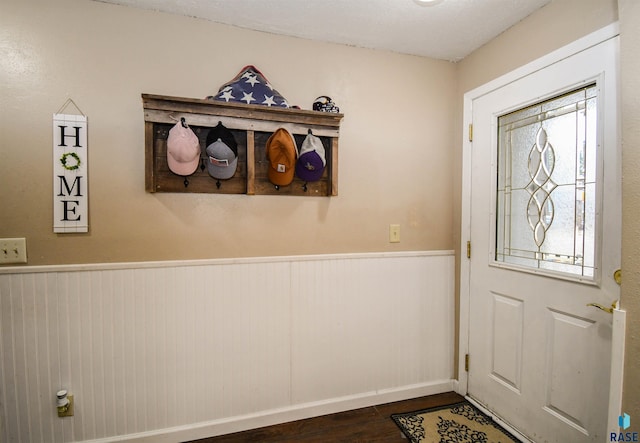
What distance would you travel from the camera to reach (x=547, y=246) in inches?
65.2

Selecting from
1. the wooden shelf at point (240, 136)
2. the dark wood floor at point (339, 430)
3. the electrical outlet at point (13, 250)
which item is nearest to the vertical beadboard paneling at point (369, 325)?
the dark wood floor at point (339, 430)

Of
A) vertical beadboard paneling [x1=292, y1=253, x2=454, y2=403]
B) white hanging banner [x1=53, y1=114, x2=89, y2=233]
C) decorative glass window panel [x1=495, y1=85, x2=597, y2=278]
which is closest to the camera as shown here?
decorative glass window panel [x1=495, y1=85, x2=597, y2=278]

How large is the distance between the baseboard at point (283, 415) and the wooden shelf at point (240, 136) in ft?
4.44

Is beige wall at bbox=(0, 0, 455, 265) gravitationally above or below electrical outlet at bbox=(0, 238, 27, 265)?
above

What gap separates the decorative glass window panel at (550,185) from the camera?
1.47m

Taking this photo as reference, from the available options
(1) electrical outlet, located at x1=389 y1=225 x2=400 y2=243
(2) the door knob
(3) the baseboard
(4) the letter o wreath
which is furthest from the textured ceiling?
(3) the baseboard

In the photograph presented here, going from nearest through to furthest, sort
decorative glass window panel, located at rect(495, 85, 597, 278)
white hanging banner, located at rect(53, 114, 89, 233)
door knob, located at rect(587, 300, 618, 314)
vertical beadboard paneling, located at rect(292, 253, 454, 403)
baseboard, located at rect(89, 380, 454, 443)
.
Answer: door knob, located at rect(587, 300, 618, 314), decorative glass window panel, located at rect(495, 85, 597, 278), white hanging banner, located at rect(53, 114, 89, 233), baseboard, located at rect(89, 380, 454, 443), vertical beadboard paneling, located at rect(292, 253, 454, 403)

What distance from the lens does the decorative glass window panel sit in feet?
4.82

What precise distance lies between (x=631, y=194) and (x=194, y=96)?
209 centimetres

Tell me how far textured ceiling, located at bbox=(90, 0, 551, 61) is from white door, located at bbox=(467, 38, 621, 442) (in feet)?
1.24

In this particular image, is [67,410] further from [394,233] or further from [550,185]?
[550,185]

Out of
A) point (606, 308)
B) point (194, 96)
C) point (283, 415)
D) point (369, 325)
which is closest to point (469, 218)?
point (606, 308)

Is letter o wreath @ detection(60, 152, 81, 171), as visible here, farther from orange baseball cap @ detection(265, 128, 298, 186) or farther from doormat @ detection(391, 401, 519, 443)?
doormat @ detection(391, 401, 519, 443)

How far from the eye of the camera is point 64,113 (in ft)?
5.16
